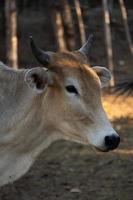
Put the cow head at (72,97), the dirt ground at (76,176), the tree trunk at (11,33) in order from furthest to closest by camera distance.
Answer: the tree trunk at (11,33)
the dirt ground at (76,176)
the cow head at (72,97)

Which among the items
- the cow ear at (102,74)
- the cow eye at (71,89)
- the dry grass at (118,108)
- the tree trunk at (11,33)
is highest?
the cow eye at (71,89)

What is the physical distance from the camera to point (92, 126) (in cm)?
496

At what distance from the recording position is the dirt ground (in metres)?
6.91

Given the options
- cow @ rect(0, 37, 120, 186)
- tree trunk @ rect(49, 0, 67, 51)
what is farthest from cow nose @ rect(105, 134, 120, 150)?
tree trunk @ rect(49, 0, 67, 51)

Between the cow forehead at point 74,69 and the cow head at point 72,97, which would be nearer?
the cow head at point 72,97

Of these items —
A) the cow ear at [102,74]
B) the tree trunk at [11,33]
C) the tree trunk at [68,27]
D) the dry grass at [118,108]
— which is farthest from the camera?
the tree trunk at [68,27]

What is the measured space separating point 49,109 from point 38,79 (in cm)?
30

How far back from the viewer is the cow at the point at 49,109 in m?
4.98

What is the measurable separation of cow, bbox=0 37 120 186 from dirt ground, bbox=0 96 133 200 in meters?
1.47

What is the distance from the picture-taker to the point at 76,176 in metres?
7.56

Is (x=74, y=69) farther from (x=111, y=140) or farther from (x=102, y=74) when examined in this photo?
(x=111, y=140)

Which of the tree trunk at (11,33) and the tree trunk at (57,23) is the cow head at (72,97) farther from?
the tree trunk at (57,23)

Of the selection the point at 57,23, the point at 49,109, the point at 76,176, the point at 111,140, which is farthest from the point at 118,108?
the point at 111,140

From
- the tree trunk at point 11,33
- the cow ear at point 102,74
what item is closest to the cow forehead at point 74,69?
the cow ear at point 102,74
